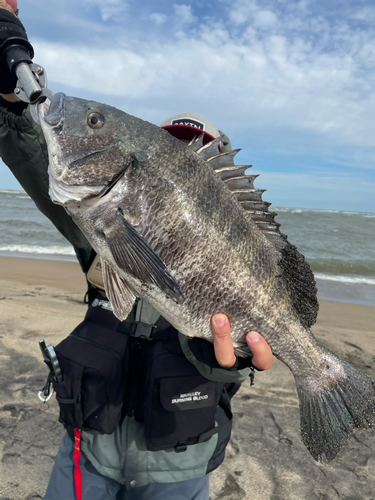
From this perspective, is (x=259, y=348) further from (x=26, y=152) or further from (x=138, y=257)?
(x=26, y=152)

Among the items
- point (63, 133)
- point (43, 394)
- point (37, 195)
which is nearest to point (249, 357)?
point (43, 394)

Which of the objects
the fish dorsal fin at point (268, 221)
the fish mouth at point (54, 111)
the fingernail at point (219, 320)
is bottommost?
the fingernail at point (219, 320)

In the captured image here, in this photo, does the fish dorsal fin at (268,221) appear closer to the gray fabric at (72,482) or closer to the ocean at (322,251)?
the gray fabric at (72,482)

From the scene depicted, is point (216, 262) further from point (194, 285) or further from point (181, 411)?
point (181, 411)

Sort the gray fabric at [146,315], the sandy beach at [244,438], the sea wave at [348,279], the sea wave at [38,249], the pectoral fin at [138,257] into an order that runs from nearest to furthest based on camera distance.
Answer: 1. the pectoral fin at [138,257]
2. the gray fabric at [146,315]
3. the sandy beach at [244,438]
4. the sea wave at [348,279]
5. the sea wave at [38,249]

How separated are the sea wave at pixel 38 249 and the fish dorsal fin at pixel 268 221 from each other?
11001 mm

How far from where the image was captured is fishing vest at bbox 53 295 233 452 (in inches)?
83.2

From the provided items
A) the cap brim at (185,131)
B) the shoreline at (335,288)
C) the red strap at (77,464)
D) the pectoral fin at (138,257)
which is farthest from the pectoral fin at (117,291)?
the shoreline at (335,288)

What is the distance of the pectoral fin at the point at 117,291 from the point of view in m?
1.77

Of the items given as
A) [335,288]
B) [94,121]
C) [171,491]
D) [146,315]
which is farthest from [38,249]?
[94,121]

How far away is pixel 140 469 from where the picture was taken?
2.20 m

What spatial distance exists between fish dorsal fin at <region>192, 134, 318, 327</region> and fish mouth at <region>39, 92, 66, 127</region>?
2.35 feet

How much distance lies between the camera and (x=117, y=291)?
5.90 feet

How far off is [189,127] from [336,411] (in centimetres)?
211
